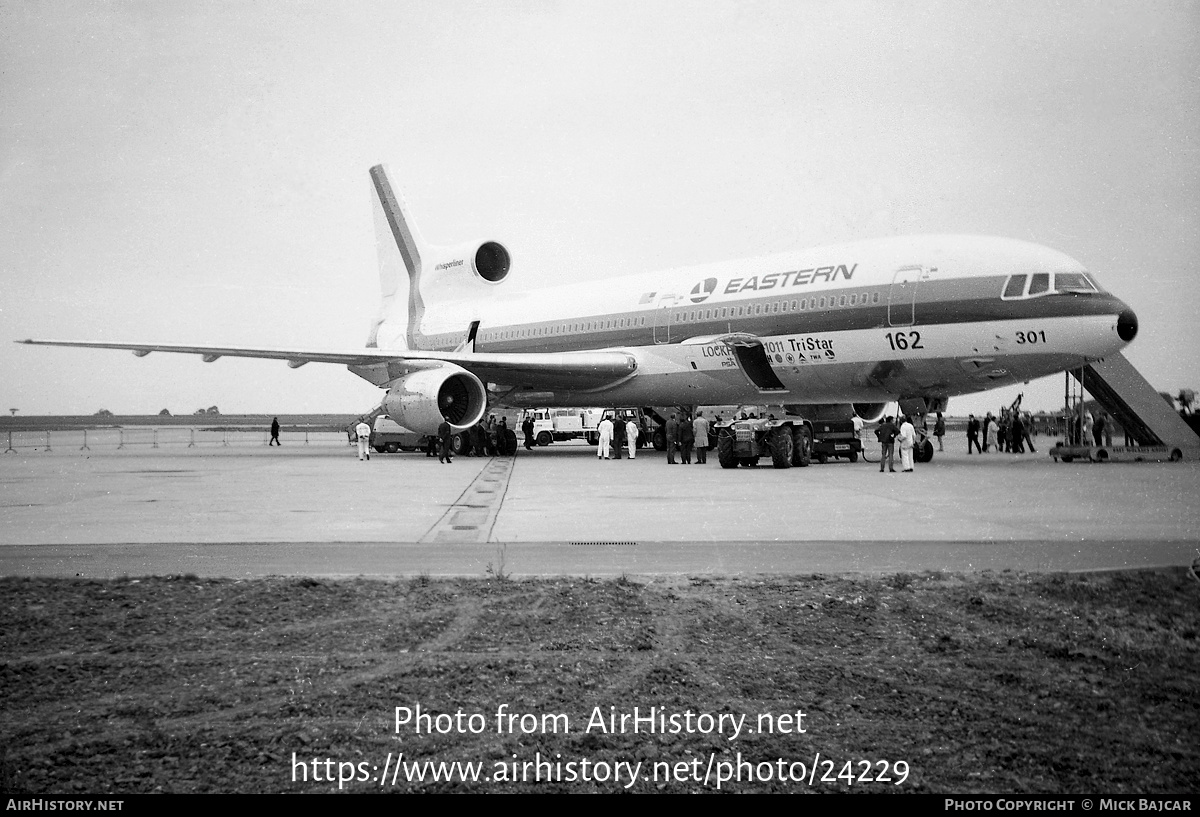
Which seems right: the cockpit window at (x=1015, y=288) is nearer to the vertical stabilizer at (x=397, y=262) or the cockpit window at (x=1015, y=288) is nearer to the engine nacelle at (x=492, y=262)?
the engine nacelle at (x=492, y=262)

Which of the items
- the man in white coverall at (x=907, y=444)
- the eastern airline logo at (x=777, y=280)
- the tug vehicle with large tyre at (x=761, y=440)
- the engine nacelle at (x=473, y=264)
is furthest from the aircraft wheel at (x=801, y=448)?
the engine nacelle at (x=473, y=264)

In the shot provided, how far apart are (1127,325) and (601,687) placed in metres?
19.3

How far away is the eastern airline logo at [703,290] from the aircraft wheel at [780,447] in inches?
193

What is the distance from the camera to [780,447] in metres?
24.8

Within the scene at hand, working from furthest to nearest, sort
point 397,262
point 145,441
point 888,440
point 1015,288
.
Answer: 1. point 145,441
2. point 397,262
3. point 888,440
4. point 1015,288

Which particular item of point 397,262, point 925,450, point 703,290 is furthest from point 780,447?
point 397,262

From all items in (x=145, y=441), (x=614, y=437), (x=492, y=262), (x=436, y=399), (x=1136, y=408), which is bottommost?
(x=145, y=441)

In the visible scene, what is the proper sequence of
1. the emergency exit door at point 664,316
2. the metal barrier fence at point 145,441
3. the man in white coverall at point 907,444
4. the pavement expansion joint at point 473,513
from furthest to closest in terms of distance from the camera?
the metal barrier fence at point 145,441, the emergency exit door at point 664,316, the man in white coverall at point 907,444, the pavement expansion joint at point 473,513

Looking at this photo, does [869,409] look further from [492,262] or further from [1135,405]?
[492,262]

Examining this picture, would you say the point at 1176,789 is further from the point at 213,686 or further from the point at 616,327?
the point at 616,327

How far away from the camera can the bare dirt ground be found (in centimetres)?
464

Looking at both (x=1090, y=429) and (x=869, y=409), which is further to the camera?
(x=1090, y=429)

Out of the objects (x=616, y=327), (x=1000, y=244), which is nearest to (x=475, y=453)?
(x=616, y=327)

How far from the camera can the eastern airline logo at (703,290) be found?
28000 mm
